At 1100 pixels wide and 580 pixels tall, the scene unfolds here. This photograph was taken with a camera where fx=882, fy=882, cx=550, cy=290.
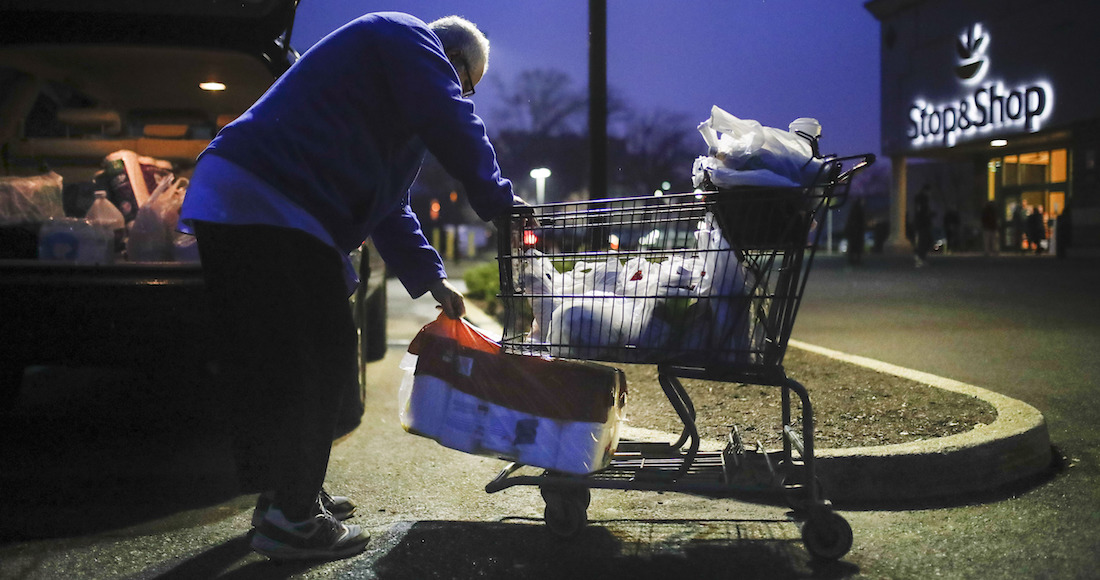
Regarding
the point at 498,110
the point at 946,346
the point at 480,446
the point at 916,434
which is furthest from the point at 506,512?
the point at 498,110

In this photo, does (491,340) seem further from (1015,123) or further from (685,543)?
(1015,123)

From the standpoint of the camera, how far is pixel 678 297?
2924 mm

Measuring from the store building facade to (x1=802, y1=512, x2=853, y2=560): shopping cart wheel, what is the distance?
24261 mm

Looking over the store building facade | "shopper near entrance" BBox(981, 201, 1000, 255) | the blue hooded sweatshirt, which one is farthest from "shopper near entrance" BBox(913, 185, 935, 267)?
the blue hooded sweatshirt

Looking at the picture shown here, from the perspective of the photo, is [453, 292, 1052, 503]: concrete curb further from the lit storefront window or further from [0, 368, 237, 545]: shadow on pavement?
the lit storefront window

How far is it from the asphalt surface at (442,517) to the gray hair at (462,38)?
171cm

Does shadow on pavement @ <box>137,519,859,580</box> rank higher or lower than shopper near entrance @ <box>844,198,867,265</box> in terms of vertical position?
lower

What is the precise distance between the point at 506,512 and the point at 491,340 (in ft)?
2.60

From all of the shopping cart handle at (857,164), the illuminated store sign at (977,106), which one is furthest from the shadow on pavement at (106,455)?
the illuminated store sign at (977,106)

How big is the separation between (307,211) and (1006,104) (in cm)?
2910

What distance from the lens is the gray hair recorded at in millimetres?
3074

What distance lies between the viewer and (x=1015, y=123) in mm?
27047

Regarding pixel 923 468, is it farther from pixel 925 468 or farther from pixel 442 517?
pixel 442 517

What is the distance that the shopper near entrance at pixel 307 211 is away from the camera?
2789 mm
